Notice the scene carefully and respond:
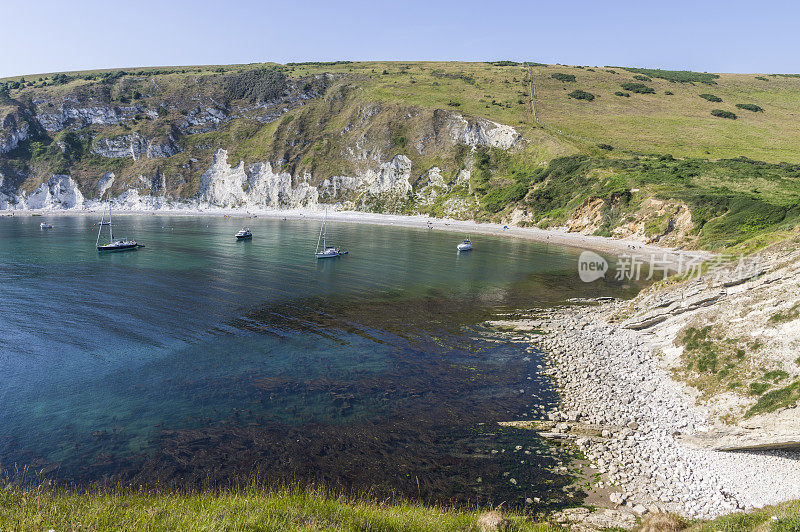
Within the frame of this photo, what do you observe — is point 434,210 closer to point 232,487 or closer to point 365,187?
point 365,187

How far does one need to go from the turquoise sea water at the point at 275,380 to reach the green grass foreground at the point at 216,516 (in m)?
4.30

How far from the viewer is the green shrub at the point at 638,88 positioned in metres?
173

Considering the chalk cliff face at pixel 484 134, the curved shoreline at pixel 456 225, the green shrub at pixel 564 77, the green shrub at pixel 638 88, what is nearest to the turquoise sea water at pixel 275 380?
the curved shoreline at pixel 456 225

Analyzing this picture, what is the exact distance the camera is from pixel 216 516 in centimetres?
1045

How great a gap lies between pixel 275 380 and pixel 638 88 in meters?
205

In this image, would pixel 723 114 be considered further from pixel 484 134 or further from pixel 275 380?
pixel 275 380

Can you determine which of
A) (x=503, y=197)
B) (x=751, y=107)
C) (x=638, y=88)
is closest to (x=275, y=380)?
(x=503, y=197)

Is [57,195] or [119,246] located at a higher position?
[57,195]

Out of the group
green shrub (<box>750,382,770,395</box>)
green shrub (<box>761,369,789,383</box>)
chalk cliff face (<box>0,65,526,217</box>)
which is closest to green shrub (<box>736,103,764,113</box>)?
chalk cliff face (<box>0,65,526,217</box>)

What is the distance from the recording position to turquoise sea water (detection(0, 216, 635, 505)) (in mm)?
18156

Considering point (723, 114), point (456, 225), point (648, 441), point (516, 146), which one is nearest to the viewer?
point (648, 441)

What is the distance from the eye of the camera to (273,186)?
17275 cm

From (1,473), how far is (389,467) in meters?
16.3

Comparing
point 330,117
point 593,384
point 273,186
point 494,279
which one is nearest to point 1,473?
point 593,384
